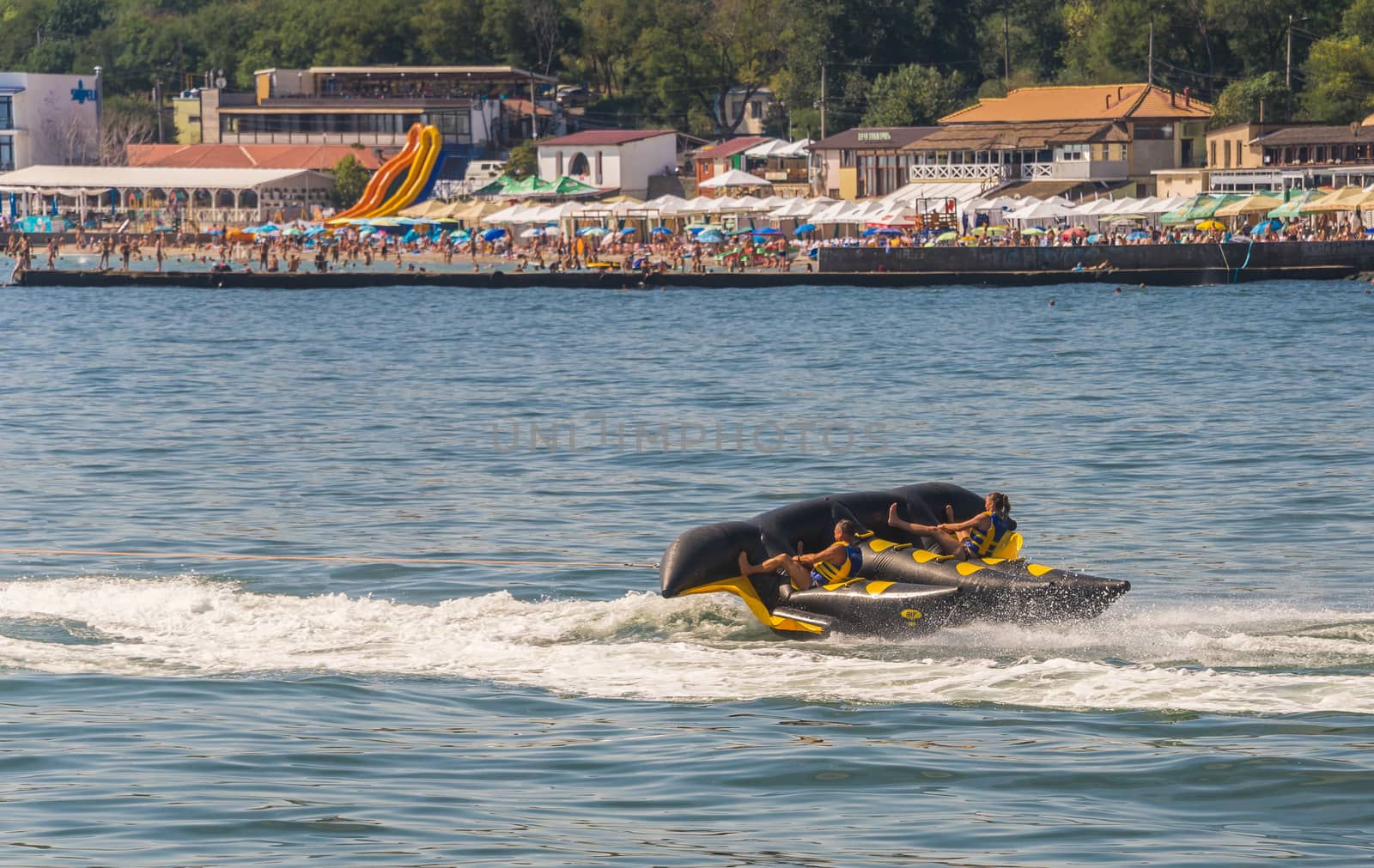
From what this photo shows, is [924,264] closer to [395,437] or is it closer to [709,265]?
[709,265]

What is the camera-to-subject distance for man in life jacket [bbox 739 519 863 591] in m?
13.8

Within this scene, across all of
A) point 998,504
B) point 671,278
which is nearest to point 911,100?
point 671,278

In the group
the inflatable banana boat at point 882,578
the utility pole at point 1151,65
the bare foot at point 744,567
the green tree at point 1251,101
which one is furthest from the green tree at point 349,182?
the bare foot at point 744,567

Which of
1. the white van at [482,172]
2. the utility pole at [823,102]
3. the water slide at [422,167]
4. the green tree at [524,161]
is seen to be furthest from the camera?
the white van at [482,172]

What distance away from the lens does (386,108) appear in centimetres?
10581

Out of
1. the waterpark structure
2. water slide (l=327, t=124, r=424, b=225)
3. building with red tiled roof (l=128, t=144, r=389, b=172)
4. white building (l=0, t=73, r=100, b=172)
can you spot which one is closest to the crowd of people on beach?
water slide (l=327, t=124, r=424, b=225)

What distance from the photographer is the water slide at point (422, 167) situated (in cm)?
9325

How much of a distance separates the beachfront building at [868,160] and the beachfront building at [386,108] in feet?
82.5

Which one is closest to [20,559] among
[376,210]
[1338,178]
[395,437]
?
[395,437]

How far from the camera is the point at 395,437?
2628 cm

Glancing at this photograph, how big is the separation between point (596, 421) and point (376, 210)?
6160 cm

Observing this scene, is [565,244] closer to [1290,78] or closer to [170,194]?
[170,194]

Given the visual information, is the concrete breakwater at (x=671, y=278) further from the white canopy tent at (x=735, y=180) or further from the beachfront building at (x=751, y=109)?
the beachfront building at (x=751, y=109)

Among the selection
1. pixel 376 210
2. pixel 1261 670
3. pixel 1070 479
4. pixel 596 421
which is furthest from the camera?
pixel 376 210
